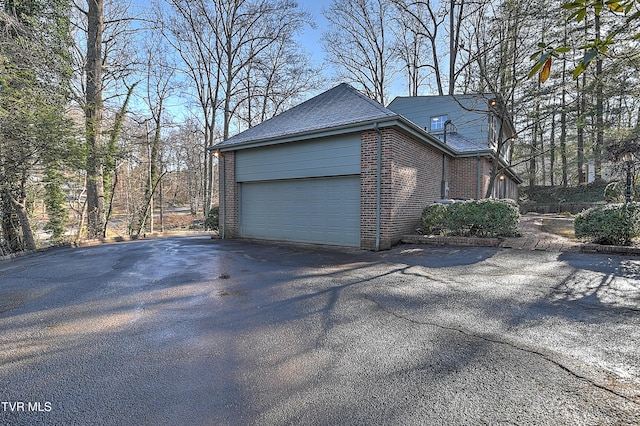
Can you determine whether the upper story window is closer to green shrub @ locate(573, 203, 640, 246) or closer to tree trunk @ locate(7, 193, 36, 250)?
green shrub @ locate(573, 203, 640, 246)

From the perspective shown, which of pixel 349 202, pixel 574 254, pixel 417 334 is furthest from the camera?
pixel 349 202

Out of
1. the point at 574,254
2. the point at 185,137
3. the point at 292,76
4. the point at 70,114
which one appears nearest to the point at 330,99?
the point at 574,254

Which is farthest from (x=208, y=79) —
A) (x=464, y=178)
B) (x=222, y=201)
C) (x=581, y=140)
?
(x=581, y=140)

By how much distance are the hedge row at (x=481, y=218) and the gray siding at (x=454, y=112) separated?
722cm

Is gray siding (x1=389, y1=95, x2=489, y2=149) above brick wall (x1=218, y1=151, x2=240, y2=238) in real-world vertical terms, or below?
above

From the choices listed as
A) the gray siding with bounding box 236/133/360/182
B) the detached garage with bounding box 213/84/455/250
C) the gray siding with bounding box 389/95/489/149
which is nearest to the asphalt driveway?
the detached garage with bounding box 213/84/455/250

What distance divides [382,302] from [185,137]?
25992 millimetres

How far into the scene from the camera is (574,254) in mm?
6336

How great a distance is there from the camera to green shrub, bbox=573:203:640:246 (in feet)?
20.8

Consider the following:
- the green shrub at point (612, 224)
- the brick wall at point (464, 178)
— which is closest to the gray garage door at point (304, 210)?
the green shrub at point (612, 224)

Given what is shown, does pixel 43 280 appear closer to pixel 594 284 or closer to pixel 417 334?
pixel 417 334

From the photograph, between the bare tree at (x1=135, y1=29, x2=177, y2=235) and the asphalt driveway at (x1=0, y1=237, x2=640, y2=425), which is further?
the bare tree at (x1=135, y1=29, x2=177, y2=235)

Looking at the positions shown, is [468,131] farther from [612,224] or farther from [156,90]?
[156,90]

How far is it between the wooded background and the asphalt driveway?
209 centimetres
